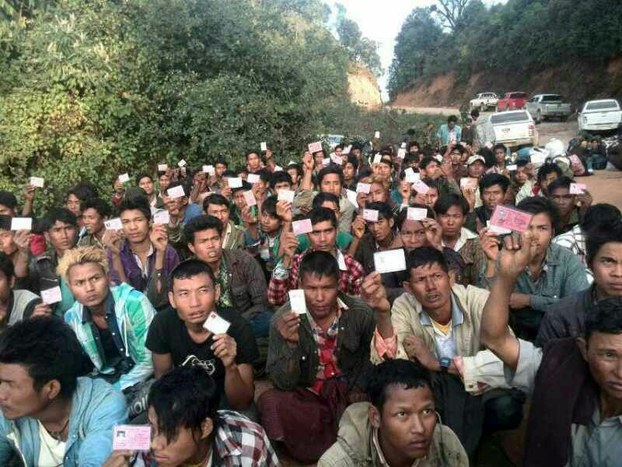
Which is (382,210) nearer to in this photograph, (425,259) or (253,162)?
(425,259)

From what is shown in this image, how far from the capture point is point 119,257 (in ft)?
14.9

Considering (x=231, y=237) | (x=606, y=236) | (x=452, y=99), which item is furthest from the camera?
(x=452, y=99)

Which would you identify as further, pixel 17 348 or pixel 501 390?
pixel 501 390

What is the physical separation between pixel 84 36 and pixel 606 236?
941 cm

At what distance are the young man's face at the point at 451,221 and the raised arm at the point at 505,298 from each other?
2.35 metres

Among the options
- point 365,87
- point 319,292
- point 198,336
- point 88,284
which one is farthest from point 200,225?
point 365,87

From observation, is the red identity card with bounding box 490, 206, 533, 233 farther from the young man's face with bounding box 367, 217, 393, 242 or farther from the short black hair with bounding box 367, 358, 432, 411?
the young man's face with bounding box 367, 217, 393, 242

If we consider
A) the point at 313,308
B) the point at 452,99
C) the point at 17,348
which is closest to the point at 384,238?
the point at 313,308

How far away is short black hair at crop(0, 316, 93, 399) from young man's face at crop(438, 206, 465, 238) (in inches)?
123

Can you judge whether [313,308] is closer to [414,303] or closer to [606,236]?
[414,303]

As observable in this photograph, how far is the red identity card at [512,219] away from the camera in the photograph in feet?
6.71

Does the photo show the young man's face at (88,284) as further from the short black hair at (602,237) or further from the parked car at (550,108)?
the parked car at (550,108)

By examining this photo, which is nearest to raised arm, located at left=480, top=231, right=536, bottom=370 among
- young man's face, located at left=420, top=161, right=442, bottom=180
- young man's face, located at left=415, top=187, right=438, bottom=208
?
young man's face, located at left=415, top=187, right=438, bottom=208

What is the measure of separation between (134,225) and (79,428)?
2.40 m
